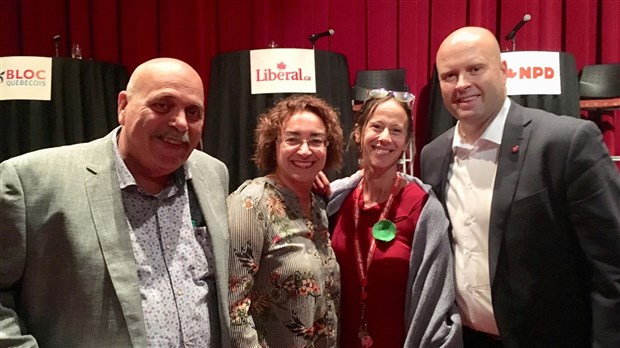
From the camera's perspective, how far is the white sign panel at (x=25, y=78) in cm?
386

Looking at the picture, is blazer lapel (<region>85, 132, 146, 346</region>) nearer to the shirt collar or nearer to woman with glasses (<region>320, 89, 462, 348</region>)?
woman with glasses (<region>320, 89, 462, 348</region>)

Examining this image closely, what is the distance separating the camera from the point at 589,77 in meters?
4.67

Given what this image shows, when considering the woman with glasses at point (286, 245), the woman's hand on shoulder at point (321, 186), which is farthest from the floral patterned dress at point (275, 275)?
the woman's hand on shoulder at point (321, 186)

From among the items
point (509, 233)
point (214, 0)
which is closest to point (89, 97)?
point (214, 0)

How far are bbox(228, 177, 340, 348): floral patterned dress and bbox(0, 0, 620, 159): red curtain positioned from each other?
11.3 ft

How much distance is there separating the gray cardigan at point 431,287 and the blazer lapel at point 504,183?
6.5 inches

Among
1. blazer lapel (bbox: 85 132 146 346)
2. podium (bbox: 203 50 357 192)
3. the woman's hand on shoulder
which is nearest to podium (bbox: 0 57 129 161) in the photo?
podium (bbox: 203 50 357 192)

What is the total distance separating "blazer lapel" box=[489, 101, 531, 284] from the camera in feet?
6.31

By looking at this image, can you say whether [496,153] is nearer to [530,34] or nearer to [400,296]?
[400,296]

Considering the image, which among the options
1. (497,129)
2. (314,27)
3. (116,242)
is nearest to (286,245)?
(116,242)

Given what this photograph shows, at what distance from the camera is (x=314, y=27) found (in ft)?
17.9

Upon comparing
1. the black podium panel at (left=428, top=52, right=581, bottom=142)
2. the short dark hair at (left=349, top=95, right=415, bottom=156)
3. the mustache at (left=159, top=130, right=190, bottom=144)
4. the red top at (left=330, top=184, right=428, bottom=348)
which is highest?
the black podium panel at (left=428, top=52, right=581, bottom=142)

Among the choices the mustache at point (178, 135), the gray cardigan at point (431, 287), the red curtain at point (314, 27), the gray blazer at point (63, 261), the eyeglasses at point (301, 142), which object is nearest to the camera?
the gray blazer at point (63, 261)

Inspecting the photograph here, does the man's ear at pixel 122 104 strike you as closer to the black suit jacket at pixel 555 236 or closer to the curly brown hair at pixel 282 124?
the curly brown hair at pixel 282 124
